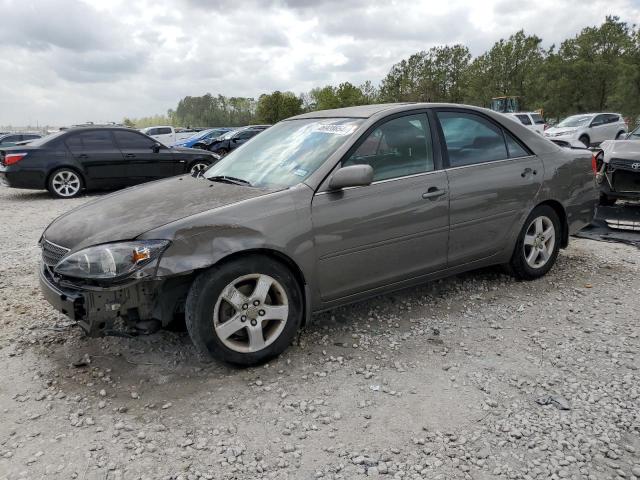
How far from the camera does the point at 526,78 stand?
4516cm

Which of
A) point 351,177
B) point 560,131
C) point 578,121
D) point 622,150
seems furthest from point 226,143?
point 351,177

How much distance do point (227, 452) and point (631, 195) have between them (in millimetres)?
5736

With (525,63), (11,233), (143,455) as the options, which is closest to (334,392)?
(143,455)

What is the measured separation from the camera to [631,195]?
6098 mm

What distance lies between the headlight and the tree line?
1552 inches

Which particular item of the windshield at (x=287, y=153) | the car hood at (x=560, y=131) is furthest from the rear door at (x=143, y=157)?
the car hood at (x=560, y=131)

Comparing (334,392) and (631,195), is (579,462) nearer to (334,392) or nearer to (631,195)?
(334,392)

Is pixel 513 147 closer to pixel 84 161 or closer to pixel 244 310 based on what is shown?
pixel 244 310

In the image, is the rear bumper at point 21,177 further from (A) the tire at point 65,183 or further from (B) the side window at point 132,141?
(B) the side window at point 132,141

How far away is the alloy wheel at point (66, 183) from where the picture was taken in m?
10.5

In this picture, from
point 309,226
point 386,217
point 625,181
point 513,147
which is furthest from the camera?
point 625,181

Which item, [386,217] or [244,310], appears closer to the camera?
[244,310]

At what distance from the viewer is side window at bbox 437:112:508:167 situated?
4.01 metres

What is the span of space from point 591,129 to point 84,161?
2174 cm
